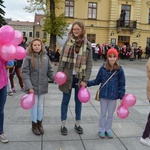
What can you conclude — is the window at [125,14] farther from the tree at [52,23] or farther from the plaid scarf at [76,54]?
the plaid scarf at [76,54]

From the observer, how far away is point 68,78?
4008 millimetres

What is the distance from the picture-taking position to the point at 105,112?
163 inches

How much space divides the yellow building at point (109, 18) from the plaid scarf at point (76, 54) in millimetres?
27235

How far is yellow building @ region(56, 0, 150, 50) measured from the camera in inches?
1204

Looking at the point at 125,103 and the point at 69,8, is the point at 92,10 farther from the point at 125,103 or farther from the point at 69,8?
the point at 125,103

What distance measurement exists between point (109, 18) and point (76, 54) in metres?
28.7

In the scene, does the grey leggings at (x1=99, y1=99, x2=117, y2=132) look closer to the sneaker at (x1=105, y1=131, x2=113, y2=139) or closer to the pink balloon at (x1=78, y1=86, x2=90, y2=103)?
the sneaker at (x1=105, y1=131, x2=113, y2=139)

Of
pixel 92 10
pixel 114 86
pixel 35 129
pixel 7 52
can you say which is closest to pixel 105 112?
pixel 114 86

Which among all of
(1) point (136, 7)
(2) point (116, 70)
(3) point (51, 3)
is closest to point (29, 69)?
(2) point (116, 70)

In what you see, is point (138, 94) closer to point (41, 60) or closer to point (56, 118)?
point (56, 118)

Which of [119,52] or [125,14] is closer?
[119,52]

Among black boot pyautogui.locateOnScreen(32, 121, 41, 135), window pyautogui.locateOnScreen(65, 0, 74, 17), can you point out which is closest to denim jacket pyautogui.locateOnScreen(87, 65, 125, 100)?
black boot pyautogui.locateOnScreen(32, 121, 41, 135)

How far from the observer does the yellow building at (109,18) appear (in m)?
30.6

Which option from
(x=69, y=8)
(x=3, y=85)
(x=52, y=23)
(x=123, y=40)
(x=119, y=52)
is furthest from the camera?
(x=123, y=40)
